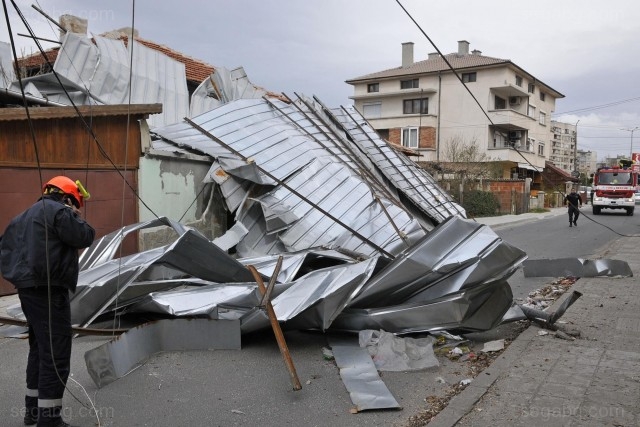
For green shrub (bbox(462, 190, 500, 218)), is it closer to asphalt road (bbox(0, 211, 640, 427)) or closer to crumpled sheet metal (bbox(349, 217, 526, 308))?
crumpled sheet metal (bbox(349, 217, 526, 308))

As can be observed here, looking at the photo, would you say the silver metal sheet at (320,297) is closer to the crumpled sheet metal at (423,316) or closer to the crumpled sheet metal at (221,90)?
the crumpled sheet metal at (423,316)

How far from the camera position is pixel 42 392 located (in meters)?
3.46

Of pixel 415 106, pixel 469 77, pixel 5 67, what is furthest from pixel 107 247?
pixel 415 106

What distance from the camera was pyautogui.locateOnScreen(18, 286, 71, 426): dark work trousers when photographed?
11.3 feet

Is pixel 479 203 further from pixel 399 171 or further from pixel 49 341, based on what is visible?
pixel 49 341

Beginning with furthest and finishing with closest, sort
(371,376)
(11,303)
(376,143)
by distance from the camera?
(376,143)
(11,303)
(371,376)

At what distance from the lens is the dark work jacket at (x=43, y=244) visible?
11.3ft

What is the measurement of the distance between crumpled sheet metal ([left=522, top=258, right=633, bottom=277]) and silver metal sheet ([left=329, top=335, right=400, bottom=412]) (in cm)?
524

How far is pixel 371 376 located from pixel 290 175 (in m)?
6.13

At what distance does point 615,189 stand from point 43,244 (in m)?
32.4

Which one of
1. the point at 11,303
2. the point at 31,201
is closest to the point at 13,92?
the point at 31,201

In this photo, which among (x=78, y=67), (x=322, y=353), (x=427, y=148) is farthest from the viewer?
(x=427, y=148)

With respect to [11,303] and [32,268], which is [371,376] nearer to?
[32,268]

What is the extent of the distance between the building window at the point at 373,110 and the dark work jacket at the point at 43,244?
41.9 meters
